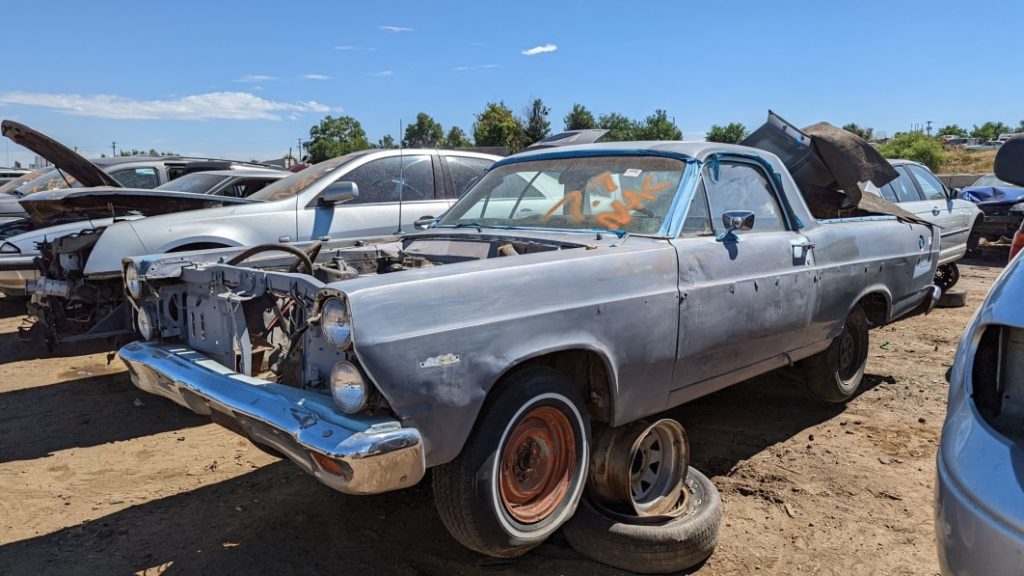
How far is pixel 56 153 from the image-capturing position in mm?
6688

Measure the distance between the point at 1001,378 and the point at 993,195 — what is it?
1407cm

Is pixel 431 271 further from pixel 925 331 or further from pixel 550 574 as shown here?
pixel 925 331

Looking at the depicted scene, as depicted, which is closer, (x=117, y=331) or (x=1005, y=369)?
(x=1005, y=369)

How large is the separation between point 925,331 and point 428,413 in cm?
664

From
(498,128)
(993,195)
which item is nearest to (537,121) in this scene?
(498,128)

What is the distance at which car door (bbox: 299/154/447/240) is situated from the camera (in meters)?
6.35

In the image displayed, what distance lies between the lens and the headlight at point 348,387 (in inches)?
93.2

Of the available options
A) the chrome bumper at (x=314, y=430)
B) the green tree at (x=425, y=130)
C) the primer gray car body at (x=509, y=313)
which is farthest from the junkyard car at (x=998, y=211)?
the green tree at (x=425, y=130)

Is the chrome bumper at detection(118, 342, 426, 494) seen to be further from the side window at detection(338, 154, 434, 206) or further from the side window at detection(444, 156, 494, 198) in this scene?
the side window at detection(444, 156, 494, 198)

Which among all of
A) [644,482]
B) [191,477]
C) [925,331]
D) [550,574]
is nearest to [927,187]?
[925,331]

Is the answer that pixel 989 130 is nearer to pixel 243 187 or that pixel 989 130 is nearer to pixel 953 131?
pixel 953 131

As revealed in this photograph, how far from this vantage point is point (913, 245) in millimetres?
5129

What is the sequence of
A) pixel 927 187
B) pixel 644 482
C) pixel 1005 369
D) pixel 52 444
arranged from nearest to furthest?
pixel 1005 369 → pixel 644 482 → pixel 52 444 → pixel 927 187

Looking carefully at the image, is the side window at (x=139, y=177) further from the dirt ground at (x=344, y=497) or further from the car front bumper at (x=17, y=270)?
the dirt ground at (x=344, y=497)
